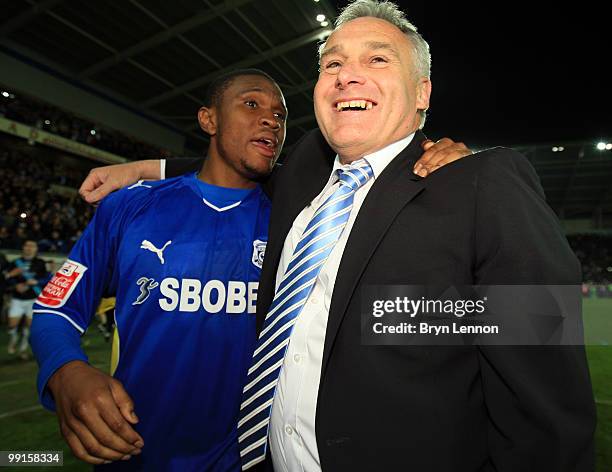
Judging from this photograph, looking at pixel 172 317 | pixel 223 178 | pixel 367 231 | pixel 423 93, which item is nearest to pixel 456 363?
pixel 367 231

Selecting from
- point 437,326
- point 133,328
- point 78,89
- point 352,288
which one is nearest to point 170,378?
point 133,328

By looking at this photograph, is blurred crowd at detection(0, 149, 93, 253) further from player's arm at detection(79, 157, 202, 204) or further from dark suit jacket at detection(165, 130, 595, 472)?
dark suit jacket at detection(165, 130, 595, 472)

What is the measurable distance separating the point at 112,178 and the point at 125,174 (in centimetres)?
8

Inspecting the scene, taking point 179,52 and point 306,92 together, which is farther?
point 306,92

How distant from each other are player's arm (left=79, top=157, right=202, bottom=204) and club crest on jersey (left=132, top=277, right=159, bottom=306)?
0.51 meters

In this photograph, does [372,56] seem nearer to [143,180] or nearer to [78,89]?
[143,180]

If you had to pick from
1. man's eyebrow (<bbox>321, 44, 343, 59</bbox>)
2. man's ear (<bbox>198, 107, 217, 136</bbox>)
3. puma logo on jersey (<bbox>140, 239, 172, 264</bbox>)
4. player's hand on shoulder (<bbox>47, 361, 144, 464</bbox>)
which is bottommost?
player's hand on shoulder (<bbox>47, 361, 144, 464</bbox>)

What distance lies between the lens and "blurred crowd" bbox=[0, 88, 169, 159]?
15.8 m

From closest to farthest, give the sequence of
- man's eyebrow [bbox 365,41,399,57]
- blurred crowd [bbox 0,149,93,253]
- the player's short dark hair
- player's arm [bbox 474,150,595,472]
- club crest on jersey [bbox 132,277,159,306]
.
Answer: player's arm [bbox 474,150,595,472]
man's eyebrow [bbox 365,41,399,57]
club crest on jersey [bbox 132,277,159,306]
the player's short dark hair
blurred crowd [bbox 0,149,93,253]

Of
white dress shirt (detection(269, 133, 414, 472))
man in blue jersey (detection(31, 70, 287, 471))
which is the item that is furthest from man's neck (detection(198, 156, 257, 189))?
white dress shirt (detection(269, 133, 414, 472))

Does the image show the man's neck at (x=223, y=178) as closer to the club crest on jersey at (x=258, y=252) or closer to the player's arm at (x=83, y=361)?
the club crest on jersey at (x=258, y=252)

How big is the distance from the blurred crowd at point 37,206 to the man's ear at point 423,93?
10984mm

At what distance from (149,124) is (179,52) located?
20.6 ft

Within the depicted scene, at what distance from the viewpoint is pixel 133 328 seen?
1.71 m
